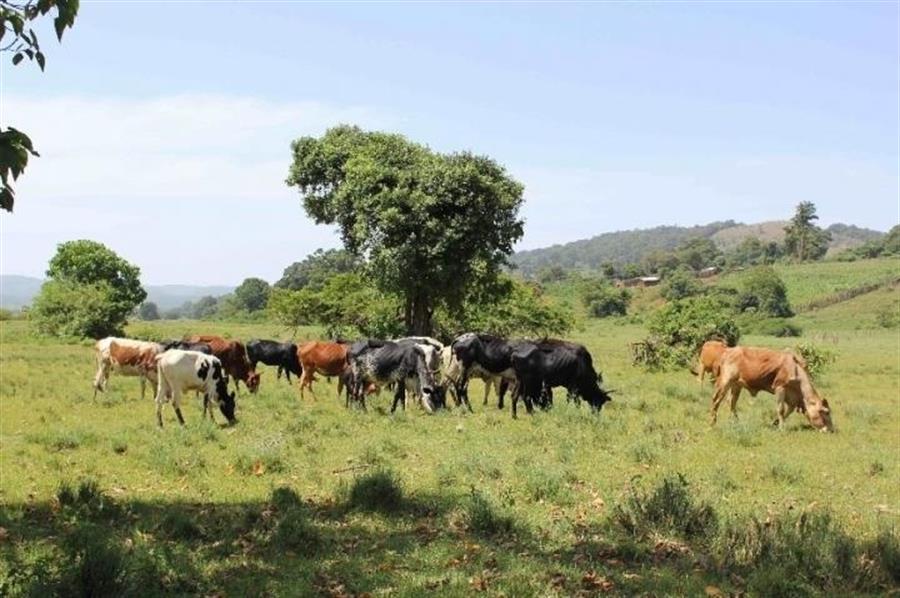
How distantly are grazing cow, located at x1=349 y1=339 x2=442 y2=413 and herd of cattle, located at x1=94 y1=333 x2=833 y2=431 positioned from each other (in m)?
0.02

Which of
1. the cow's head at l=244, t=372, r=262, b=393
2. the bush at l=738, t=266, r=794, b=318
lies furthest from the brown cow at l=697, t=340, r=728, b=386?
the bush at l=738, t=266, r=794, b=318

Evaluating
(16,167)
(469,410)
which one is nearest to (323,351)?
(469,410)

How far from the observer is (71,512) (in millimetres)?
9836

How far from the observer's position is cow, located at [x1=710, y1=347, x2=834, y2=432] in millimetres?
17844

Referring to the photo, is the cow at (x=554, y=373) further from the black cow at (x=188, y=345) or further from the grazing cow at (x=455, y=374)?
the black cow at (x=188, y=345)

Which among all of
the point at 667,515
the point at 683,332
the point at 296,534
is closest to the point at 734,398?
the point at 667,515

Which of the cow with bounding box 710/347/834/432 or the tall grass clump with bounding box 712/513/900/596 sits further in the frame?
the cow with bounding box 710/347/834/432

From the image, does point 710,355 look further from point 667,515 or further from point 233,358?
point 667,515

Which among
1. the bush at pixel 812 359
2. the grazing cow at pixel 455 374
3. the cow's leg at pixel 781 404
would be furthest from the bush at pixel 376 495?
the bush at pixel 812 359

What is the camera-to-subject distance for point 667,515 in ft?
30.9

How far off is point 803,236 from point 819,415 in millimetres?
152139

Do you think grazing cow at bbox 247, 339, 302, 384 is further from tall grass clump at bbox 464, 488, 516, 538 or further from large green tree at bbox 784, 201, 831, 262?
large green tree at bbox 784, 201, 831, 262

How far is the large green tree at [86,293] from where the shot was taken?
5141 centimetres

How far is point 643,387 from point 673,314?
1167 centimetres
